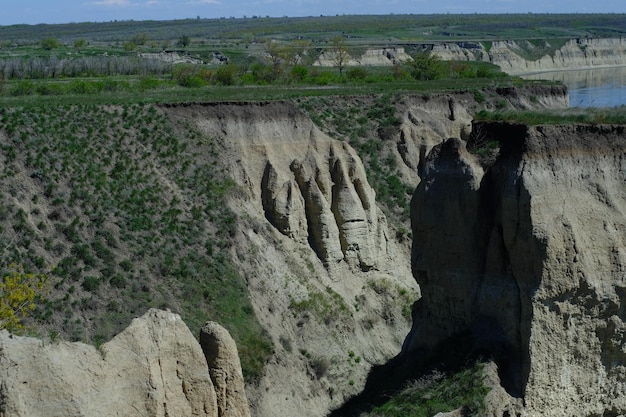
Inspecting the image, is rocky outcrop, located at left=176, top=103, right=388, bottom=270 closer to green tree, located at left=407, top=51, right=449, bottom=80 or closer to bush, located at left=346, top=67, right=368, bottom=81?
bush, located at left=346, top=67, right=368, bottom=81

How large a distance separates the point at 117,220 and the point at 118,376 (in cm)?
2128

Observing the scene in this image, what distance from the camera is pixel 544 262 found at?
25.2 metres

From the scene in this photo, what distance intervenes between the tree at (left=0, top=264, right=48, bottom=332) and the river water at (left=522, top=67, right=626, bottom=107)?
4372 cm

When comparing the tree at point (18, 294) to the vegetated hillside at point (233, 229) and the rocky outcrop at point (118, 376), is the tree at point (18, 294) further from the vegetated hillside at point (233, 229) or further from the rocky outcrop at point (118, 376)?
the rocky outcrop at point (118, 376)

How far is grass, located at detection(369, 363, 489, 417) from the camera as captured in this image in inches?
969

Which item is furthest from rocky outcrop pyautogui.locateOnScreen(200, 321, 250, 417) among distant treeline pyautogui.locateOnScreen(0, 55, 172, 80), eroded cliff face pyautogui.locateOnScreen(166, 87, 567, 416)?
distant treeline pyautogui.locateOnScreen(0, 55, 172, 80)

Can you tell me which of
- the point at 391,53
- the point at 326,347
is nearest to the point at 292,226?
the point at 326,347

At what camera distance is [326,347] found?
1549 inches

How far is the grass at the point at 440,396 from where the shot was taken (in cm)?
2462

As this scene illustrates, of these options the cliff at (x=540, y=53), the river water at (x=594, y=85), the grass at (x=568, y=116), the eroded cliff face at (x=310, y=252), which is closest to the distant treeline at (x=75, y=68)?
the eroded cliff face at (x=310, y=252)

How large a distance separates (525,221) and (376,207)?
21.4 m

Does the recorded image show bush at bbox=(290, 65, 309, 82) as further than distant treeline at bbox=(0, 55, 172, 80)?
Yes

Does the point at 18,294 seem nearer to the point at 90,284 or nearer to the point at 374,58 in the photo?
the point at 90,284

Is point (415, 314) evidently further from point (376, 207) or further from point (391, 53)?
point (391, 53)
